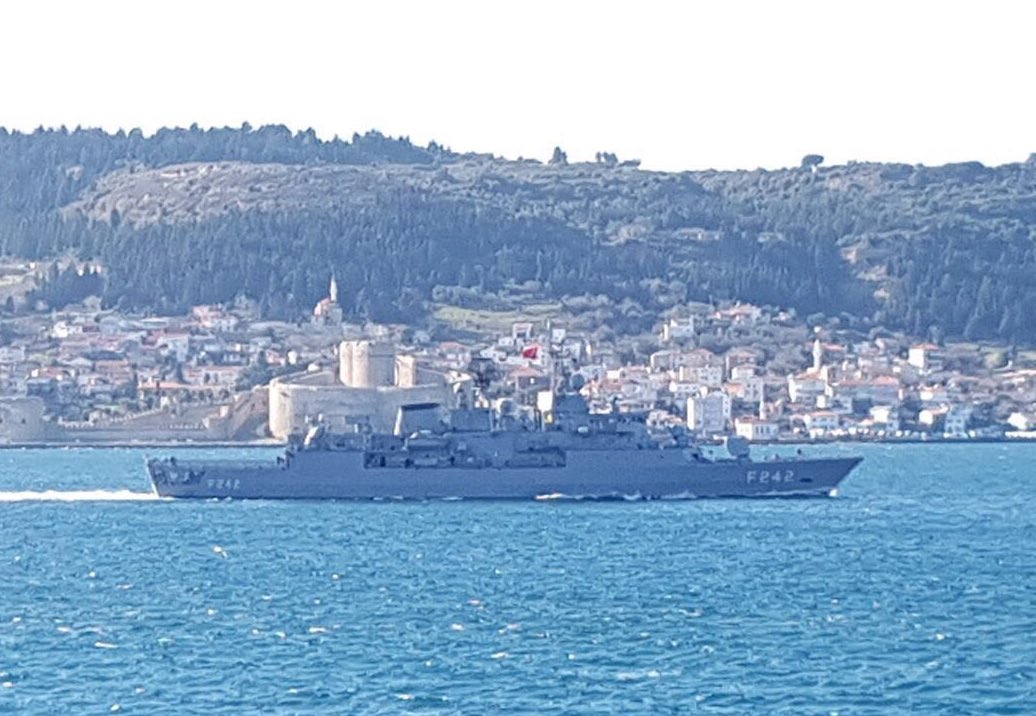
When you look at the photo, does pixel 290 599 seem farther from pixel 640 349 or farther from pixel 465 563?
pixel 640 349

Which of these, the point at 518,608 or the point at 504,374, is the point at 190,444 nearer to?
the point at 504,374

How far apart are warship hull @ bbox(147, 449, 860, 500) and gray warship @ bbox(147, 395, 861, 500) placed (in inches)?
1.0

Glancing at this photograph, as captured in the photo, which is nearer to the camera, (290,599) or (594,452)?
(290,599)

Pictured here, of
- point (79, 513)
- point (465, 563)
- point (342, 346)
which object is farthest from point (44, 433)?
point (465, 563)

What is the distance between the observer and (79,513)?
67.7 meters

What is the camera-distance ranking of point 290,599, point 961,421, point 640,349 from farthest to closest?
1. point 640,349
2. point 961,421
3. point 290,599

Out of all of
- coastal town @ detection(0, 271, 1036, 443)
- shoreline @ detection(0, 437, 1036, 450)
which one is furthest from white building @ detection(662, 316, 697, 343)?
shoreline @ detection(0, 437, 1036, 450)

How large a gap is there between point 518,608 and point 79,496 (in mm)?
32400

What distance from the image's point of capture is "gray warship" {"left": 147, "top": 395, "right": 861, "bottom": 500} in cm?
6688

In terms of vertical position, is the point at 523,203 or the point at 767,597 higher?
the point at 523,203

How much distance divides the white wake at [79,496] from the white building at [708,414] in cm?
5352

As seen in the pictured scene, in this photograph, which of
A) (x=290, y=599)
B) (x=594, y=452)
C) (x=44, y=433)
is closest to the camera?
(x=290, y=599)

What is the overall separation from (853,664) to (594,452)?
30.2 metres

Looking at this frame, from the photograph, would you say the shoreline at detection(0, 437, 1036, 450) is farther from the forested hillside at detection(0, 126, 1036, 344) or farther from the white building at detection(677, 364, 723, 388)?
the forested hillside at detection(0, 126, 1036, 344)
